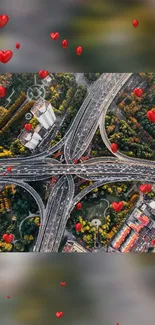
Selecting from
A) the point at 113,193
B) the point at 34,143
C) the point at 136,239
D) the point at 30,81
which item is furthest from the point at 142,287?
the point at 30,81

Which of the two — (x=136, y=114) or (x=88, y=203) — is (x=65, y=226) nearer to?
(x=88, y=203)

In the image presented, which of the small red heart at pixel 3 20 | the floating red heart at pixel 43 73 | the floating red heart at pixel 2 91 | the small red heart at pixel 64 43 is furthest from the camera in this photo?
Answer: the floating red heart at pixel 2 91

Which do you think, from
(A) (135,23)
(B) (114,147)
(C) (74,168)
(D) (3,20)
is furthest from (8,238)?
(A) (135,23)

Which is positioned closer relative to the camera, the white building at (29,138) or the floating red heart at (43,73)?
the floating red heart at (43,73)

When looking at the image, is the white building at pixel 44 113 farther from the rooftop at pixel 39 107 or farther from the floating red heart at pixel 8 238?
the floating red heart at pixel 8 238

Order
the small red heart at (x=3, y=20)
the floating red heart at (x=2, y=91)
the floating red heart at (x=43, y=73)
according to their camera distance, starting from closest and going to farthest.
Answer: the small red heart at (x=3, y=20), the floating red heart at (x=43, y=73), the floating red heart at (x=2, y=91)

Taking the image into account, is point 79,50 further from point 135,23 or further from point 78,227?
point 78,227

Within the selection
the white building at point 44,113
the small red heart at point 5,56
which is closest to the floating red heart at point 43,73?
the white building at point 44,113
